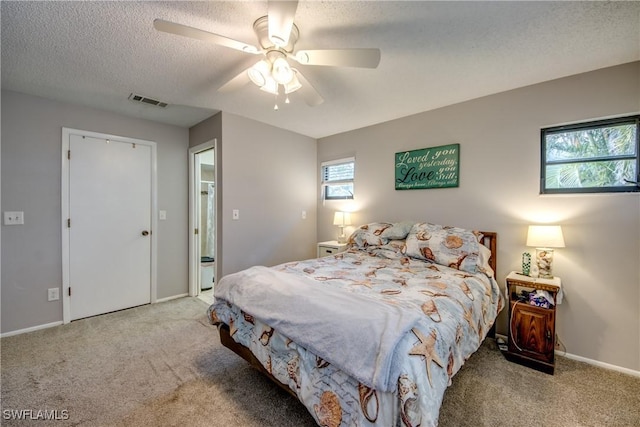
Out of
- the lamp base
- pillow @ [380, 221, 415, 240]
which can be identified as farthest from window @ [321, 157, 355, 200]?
the lamp base

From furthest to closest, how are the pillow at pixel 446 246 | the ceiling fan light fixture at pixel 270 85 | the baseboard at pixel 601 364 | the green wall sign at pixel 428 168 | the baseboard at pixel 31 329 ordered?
the green wall sign at pixel 428 168, the baseboard at pixel 31 329, the pillow at pixel 446 246, the baseboard at pixel 601 364, the ceiling fan light fixture at pixel 270 85

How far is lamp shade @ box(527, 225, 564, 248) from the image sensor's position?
2.16 metres

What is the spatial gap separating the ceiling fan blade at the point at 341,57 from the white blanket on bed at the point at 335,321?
4.60ft

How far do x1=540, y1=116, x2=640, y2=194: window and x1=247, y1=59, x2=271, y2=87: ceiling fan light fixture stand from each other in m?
2.50

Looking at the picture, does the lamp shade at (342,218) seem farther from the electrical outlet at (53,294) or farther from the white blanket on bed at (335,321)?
the electrical outlet at (53,294)

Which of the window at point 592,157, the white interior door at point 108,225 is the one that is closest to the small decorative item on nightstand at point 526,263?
the window at point 592,157

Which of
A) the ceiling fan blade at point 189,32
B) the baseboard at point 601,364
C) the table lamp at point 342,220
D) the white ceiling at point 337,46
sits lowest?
the baseboard at point 601,364

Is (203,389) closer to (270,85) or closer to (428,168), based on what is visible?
(270,85)

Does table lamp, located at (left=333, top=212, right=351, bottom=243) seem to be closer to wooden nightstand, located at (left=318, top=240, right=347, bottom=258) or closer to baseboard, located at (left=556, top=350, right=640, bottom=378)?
wooden nightstand, located at (left=318, top=240, right=347, bottom=258)

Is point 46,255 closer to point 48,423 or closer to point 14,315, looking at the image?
point 14,315

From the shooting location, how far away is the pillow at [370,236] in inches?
122

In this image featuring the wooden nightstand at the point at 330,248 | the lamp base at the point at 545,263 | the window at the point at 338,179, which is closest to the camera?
the lamp base at the point at 545,263

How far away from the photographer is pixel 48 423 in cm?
157

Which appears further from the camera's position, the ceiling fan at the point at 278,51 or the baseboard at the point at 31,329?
the baseboard at the point at 31,329
